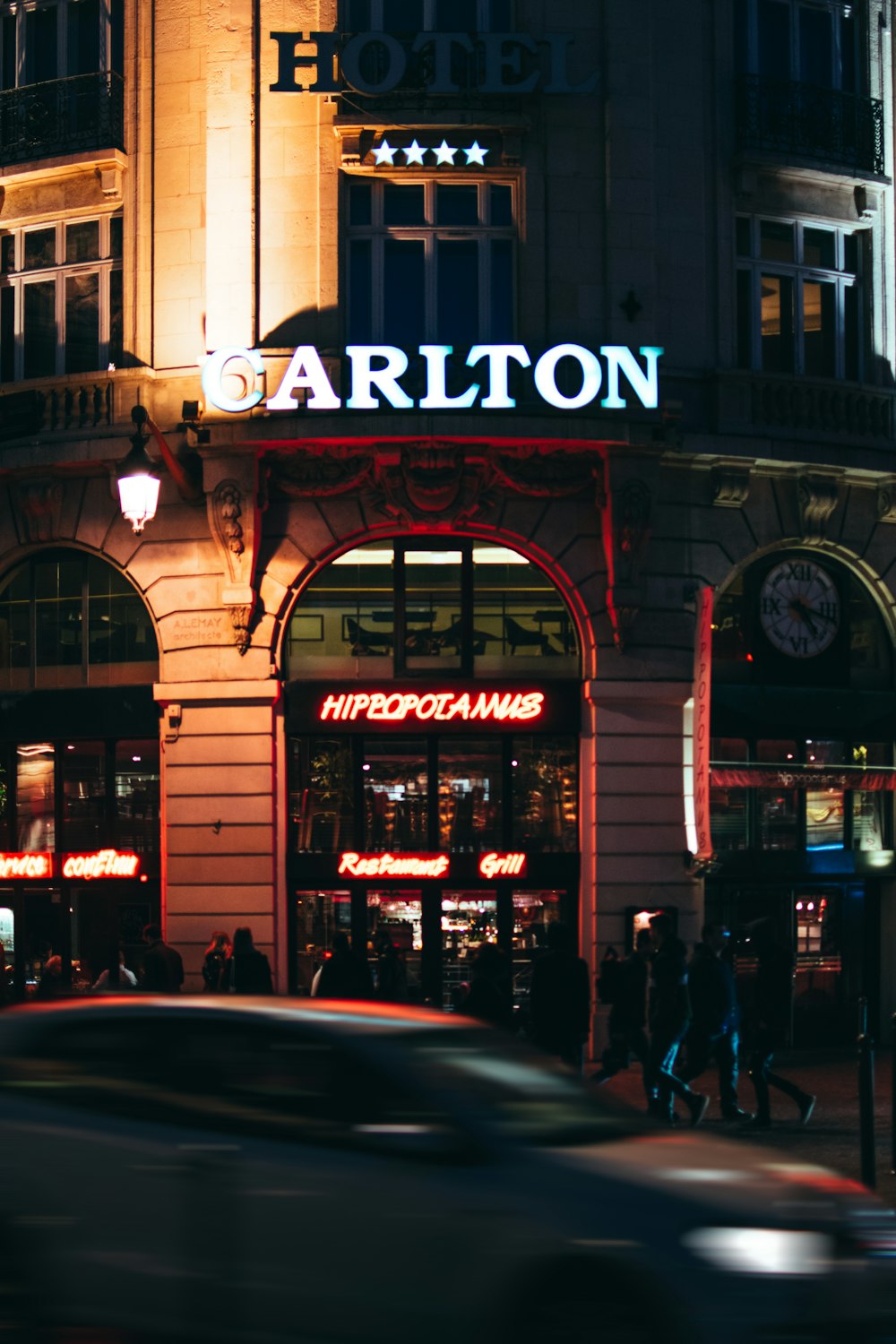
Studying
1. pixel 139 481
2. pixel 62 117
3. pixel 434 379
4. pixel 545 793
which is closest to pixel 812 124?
pixel 434 379

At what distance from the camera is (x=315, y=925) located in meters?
22.5

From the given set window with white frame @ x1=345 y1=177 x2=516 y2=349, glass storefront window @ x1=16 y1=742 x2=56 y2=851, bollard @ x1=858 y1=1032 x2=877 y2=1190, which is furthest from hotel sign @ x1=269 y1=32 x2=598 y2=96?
bollard @ x1=858 y1=1032 x2=877 y2=1190

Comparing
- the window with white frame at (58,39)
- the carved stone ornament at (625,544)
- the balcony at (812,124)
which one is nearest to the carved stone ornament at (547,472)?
the carved stone ornament at (625,544)

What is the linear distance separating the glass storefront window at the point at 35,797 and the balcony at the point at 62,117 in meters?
7.83

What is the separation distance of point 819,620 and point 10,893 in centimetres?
1130

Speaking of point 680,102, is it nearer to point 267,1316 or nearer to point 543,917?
point 543,917

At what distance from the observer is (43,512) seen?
23.4m

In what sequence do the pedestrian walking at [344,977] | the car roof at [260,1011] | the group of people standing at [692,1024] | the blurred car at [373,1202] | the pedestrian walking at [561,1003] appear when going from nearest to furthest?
the blurred car at [373,1202] < the car roof at [260,1011] < the pedestrian walking at [561,1003] < the group of people standing at [692,1024] < the pedestrian walking at [344,977]

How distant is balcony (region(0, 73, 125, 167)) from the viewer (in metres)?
23.6

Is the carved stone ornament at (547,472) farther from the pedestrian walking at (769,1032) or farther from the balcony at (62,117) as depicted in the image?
the pedestrian walking at (769,1032)

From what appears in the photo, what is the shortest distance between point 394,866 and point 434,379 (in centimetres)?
593

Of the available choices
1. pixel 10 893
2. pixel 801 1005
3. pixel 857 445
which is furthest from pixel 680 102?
pixel 10 893

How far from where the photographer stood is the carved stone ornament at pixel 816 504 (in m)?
23.4

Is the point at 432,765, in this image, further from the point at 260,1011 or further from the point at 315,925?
the point at 260,1011
